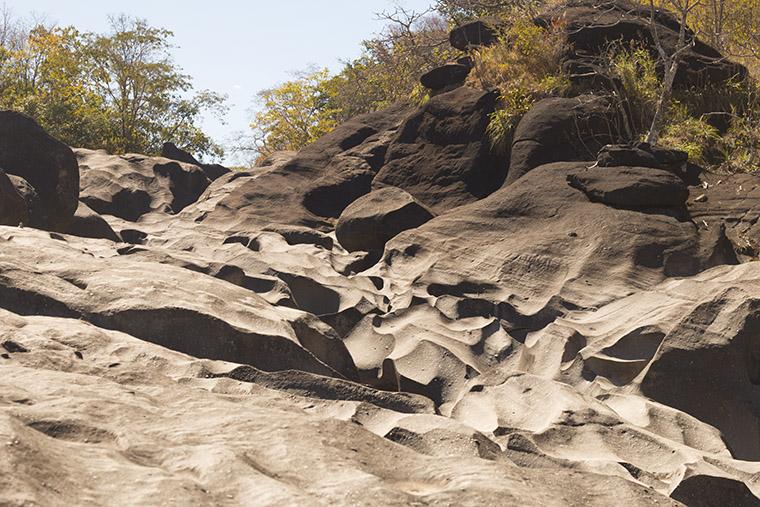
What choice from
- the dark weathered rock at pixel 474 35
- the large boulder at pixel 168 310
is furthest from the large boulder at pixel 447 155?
the large boulder at pixel 168 310

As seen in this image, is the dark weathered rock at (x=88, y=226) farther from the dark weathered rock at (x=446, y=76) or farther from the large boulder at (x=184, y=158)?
the large boulder at (x=184, y=158)

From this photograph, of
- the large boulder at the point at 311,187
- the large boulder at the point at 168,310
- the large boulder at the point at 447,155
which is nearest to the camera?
the large boulder at the point at 168,310

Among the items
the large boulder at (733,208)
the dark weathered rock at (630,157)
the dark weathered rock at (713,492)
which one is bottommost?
the large boulder at (733,208)

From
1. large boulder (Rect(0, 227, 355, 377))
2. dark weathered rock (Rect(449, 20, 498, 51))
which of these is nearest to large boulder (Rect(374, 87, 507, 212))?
dark weathered rock (Rect(449, 20, 498, 51))

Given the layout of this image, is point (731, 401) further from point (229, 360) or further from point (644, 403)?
point (229, 360)

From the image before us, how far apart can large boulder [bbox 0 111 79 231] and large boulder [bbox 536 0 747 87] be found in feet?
17.9

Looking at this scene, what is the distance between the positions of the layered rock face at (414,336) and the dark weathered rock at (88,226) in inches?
Result: 1.0

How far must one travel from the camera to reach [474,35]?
13062 millimetres

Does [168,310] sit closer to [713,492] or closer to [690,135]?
[713,492]

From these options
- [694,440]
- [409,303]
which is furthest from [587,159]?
[694,440]

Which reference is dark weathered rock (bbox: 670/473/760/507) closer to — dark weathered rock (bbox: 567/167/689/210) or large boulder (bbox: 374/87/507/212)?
dark weathered rock (bbox: 567/167/689/210)

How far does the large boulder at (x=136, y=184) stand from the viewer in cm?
1297

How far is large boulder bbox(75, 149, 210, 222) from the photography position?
42.5ft

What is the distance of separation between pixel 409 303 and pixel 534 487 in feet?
13.6
